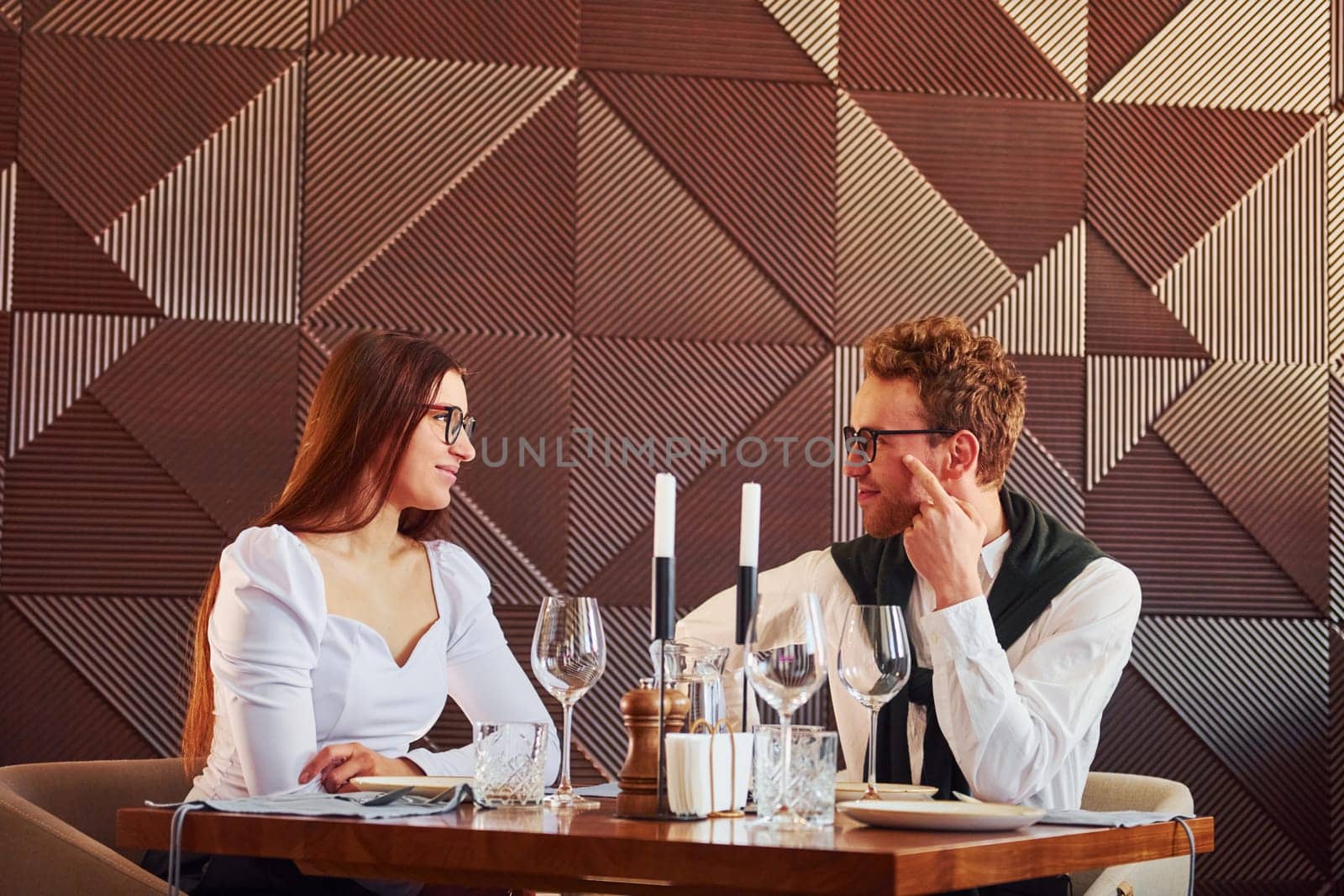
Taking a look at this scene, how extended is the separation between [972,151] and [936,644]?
8.11 feet

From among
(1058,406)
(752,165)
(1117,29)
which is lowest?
(1058,406)

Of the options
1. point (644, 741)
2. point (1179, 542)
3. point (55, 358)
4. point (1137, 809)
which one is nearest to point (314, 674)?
point (644, 741)

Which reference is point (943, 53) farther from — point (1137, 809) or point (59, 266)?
point (59, 266)

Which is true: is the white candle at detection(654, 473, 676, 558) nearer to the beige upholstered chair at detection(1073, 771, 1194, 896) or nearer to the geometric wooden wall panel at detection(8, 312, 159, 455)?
the beige upholstered chair at detection(1073, 771, 1194, 896)

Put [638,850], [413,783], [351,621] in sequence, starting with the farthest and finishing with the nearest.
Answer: [351,621], [413,783], [638,850]

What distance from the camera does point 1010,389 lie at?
3115 millimetres

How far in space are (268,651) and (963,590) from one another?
119cm

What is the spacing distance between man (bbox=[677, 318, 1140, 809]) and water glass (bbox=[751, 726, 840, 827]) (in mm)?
Answer: 615

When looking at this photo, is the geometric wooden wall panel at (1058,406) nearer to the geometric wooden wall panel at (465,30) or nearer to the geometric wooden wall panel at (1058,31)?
the geometric wooden wall panel at (1058,31)

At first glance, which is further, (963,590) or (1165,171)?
(1165,171)

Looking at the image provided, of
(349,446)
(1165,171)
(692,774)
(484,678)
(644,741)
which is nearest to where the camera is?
(692,774)

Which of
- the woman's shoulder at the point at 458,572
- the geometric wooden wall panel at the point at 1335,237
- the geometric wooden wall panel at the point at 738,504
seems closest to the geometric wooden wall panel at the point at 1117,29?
the geometric wooden wall panel at the point at 1335,237

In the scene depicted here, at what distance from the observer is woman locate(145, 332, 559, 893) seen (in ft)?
7.91

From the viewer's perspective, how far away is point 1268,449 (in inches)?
181
